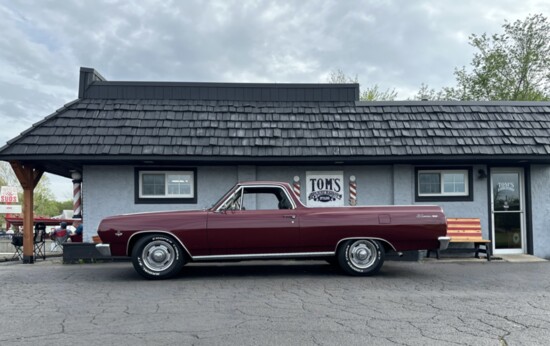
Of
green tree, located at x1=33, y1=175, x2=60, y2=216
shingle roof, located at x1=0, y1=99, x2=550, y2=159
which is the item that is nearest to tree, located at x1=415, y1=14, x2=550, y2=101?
shingle roof, located at x1=0, y1=99, x2=550, y2=159

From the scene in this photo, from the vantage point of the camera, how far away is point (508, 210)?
1138 cm

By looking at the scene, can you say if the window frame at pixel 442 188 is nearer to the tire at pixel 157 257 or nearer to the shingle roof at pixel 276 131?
the shingle roof at pixel 276 131

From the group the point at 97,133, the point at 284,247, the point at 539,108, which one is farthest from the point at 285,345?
the point at 539,108

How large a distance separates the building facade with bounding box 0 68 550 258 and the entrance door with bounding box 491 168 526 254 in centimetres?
3

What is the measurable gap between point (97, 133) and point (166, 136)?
1.59 m

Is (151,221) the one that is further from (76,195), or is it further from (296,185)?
(76,195)

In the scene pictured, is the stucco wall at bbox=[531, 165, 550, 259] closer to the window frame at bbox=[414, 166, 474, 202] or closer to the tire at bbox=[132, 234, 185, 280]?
the window frame at bbox=[414, 166, 474, 202]

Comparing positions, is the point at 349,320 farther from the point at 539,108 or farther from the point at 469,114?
the point at 539,108

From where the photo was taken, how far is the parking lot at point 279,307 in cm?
449

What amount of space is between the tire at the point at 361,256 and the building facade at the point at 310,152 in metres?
2.93

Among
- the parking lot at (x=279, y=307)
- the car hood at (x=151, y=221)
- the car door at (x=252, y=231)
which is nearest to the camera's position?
the parking lot at (x=279, y=307)

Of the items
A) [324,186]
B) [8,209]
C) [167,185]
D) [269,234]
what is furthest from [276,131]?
[8,209]

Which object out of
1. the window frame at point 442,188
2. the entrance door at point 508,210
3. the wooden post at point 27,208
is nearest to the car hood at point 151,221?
the wooden post at point 27,208

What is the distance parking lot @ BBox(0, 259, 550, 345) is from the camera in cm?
449
